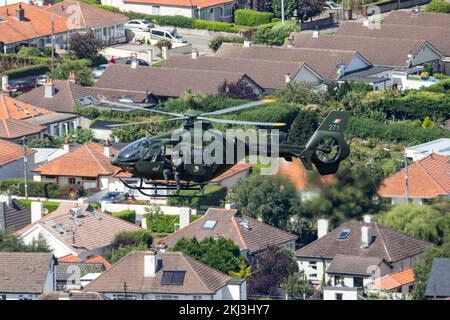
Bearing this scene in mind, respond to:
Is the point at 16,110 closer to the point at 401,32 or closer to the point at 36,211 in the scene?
the point at 36,211

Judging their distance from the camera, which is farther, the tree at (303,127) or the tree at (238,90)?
the tree at (238,90)

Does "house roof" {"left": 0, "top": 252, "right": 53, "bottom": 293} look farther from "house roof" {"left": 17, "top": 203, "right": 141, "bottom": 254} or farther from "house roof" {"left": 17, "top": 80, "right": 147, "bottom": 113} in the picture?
"house roof" {"left": 17, "top": 80, "right": 147, "bottom": 113}

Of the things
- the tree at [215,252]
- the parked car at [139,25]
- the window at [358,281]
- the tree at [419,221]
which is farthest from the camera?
the parked car at [139,25]

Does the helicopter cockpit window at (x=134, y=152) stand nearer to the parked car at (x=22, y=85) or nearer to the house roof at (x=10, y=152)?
the house roof at (x=10, y=152)

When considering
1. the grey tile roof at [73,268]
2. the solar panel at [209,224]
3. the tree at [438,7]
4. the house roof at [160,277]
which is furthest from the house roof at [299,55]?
the house roof at [160,277]

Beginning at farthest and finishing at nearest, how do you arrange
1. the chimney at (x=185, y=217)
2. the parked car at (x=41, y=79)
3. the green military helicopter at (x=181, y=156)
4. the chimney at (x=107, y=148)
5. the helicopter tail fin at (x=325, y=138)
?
the parked car at (x=41, y=79) < the chimney at (x=107, y=148) < the chimney at (x=185, y=217) < the helicopter tail fin at (x=325, y=138) < the green military helicopter at (x=181, y=156)

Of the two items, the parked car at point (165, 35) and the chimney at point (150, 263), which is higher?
the parked car at point (165, 35)

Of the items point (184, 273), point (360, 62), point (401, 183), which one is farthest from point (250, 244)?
point (360, 62)
